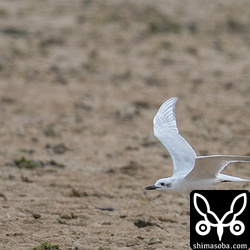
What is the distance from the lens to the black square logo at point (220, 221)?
7035 millimetres

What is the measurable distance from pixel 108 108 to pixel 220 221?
250 inches

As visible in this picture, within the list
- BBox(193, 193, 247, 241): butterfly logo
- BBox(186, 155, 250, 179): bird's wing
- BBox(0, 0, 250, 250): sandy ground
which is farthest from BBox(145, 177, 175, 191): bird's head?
BBox(0, 0, 250, 250): sandy ground

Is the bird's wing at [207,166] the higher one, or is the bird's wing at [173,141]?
the bird's wing at [173,141]

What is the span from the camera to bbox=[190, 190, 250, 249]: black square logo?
7035 millimetres

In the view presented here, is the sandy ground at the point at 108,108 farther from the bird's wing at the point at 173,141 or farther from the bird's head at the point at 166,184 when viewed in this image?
the bird's wing at the point at 173,141

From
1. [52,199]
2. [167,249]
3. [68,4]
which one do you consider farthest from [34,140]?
[68,4]

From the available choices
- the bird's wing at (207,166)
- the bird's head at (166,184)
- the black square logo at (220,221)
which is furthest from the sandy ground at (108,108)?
the bird's wing at (207,166)

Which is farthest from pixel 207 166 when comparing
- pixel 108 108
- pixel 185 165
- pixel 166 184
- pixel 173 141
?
pixel 108 108

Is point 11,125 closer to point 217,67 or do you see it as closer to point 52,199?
point 52,199

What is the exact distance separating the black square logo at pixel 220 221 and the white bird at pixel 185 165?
5.6 inches

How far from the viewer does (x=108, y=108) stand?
13.3m

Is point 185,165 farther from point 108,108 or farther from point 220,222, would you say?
point 108,108

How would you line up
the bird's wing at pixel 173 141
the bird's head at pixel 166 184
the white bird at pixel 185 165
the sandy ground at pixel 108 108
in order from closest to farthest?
the white bird at pixel 185 165 → the bird's head at pixel 166 184 → the bird's wing at pixel 173 141 → the sandy ground at pixel 108 108

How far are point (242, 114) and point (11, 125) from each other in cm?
329
